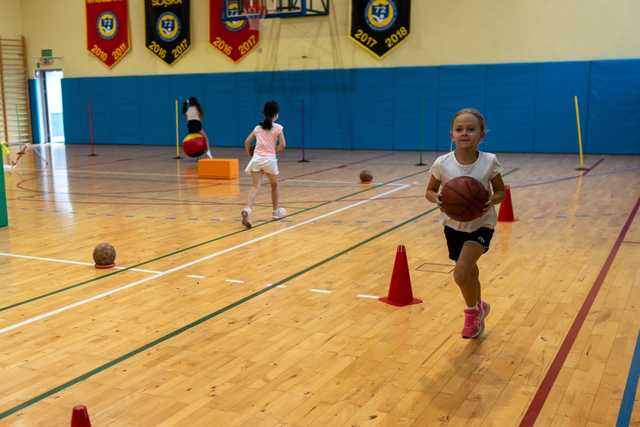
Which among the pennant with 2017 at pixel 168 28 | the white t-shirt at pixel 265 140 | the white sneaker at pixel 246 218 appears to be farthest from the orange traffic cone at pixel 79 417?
the pennant with 2017 at pixel 168 28

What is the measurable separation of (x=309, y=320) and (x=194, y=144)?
39.5 feet

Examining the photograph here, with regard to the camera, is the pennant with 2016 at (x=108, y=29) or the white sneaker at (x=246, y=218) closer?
the white sneaker at (x=246, y=218)

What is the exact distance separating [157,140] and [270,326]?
1943 cm

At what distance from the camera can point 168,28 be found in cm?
2258

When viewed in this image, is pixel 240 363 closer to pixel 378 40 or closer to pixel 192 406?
pixel 192 406

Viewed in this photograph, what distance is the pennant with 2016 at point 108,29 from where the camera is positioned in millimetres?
23359

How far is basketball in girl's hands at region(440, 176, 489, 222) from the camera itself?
4172 millimetres

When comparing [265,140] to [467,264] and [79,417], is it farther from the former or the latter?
[79,417]

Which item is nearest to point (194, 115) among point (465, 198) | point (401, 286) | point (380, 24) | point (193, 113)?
point (193, 113)

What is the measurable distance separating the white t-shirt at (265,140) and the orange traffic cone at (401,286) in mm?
3749

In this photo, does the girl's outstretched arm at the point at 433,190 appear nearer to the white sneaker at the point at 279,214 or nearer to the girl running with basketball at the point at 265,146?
the girl running with basketball at the point at 265,146


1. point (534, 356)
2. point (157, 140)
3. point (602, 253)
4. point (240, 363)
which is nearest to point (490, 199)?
point (534, 356)

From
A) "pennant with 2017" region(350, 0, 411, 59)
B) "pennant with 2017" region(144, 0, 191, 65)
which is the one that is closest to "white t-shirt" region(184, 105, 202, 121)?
"pennant with 2017" region(350, 0, 411, 59)

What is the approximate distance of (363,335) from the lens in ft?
15.4
